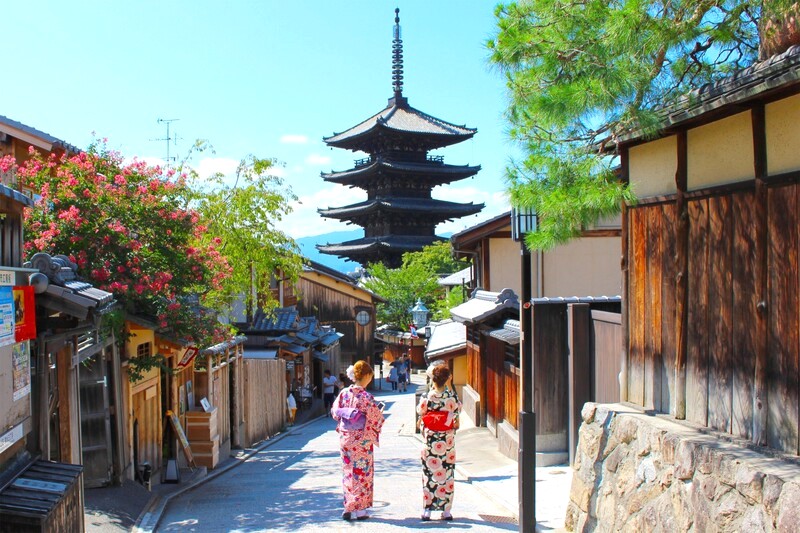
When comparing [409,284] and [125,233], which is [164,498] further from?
[409,284]

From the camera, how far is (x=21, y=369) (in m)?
6.49

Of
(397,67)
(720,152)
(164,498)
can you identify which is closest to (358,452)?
(164,498)

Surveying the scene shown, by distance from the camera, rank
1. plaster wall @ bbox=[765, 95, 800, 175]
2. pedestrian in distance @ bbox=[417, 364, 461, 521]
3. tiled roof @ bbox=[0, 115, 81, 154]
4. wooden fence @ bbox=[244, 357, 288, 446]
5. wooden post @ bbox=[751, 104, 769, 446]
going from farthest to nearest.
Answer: wooden fence @ bbox=[244, 357, 288, 446] → tiled roof @ bbox=[0, 115, 81, 154] → pedestrian in distance @ bbox=[417, 364, 461, 521] → wooden post @ bbox=[751, 104, 769, 446] → plaster wall @ bbox=[765, 95, 800, 175]

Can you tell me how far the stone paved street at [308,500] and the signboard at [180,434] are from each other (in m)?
0.61

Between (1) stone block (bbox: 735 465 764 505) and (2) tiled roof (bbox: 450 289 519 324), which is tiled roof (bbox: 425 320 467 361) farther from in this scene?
(1) stone block (bbox: 735 465 764 505)

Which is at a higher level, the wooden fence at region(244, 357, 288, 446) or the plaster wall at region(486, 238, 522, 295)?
the plaster wall at region(486, 238, 522, 295)

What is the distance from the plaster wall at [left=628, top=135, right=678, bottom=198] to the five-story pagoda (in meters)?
38.3

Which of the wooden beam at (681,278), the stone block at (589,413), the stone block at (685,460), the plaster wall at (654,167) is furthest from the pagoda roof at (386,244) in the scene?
the stone block at (685,460)

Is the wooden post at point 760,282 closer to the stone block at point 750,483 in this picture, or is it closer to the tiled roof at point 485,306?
the stone block at point 750,483

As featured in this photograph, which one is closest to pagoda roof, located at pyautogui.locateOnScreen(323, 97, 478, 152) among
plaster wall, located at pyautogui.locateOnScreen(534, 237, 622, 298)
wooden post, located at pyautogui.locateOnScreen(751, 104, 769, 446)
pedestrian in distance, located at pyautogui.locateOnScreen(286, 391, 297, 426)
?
pedestrian in distance, located at pyautogui.locateOnScreen(286, 391, 297, 426)

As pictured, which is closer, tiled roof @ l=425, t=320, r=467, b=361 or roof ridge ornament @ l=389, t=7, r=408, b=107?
tiled roof @ l=425, t=320, r=467, b=361

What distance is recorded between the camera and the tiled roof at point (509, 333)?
470 inches

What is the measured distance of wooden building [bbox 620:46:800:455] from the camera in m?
4.79

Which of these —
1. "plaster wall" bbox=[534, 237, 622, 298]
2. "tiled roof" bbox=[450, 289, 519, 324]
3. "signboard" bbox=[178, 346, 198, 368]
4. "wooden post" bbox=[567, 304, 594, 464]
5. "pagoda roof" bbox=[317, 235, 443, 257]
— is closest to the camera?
"wooden post" bbox=[567, 304, 594, 464]
